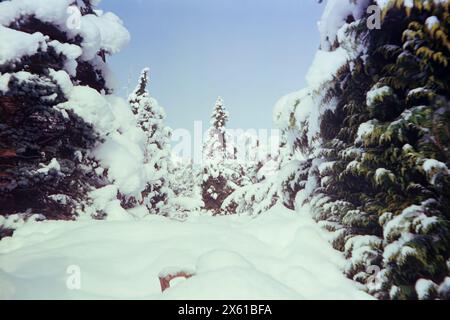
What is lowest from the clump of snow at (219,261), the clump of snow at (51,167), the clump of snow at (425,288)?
the clump of snow at (425,288)

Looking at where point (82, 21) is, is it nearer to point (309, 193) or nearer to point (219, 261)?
point (309, 193)

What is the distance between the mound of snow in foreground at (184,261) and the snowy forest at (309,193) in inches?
0.7

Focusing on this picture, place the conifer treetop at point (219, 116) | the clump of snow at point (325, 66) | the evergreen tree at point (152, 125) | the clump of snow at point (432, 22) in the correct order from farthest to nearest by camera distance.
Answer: the conifer treetop at point (219, 116) → the evergreen tree at point (152, 125) → the clump of snow at point (325, 66) → the clump of snow at point (432, 22)

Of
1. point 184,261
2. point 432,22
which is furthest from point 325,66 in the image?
point 184,261

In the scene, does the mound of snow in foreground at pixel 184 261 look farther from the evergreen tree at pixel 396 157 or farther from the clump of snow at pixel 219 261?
the evergreen tree at pixel 396 157

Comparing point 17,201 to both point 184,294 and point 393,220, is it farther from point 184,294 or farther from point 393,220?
point 393,220

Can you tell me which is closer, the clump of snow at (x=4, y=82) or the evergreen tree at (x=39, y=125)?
the clump of snow at (x=4, y=82)

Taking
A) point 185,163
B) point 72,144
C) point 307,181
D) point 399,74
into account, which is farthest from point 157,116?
point 185,163

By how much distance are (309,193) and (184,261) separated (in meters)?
2.08

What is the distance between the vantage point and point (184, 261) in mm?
4109

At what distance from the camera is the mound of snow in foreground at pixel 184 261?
3.43 m

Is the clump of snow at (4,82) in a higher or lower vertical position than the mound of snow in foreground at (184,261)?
higher

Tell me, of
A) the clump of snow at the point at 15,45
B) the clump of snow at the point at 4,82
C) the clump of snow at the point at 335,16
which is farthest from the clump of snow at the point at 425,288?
the clump of snow at the point at 15,45

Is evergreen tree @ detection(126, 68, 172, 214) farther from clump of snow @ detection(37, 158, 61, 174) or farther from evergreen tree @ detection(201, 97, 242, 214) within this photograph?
clump of snow @ detection(37, 158, 61, 174)
